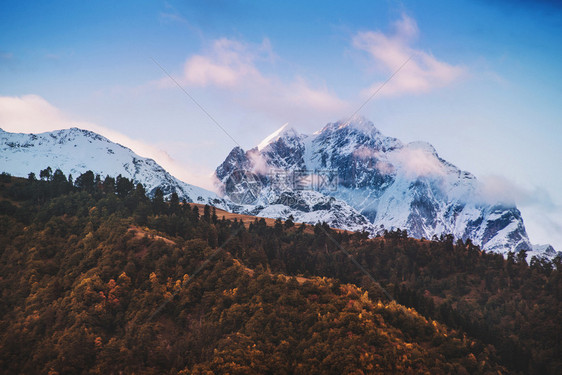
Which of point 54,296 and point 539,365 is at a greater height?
point 539,365

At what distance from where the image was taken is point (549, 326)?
171 meters

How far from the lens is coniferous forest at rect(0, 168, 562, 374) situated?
127 meters

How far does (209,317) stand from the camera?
144 m

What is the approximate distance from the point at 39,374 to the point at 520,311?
541 feet

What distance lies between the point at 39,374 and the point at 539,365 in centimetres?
15069

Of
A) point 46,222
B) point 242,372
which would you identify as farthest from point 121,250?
point 242,372

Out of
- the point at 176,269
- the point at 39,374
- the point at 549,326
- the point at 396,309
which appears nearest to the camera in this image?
the point at 39,374

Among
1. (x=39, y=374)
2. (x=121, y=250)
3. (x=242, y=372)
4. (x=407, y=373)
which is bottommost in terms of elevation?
(x=39, y=374)

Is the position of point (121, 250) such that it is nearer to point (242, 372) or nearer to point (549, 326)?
point (242, 372)

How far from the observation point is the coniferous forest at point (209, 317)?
417 feet

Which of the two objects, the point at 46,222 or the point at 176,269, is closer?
the point at 176,269

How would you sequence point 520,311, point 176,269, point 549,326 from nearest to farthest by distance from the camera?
point 176,269 < point 549,326 < point 520,311

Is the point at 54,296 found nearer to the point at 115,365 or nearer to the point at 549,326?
the point at 115,365

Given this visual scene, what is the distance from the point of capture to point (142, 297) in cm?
15175
